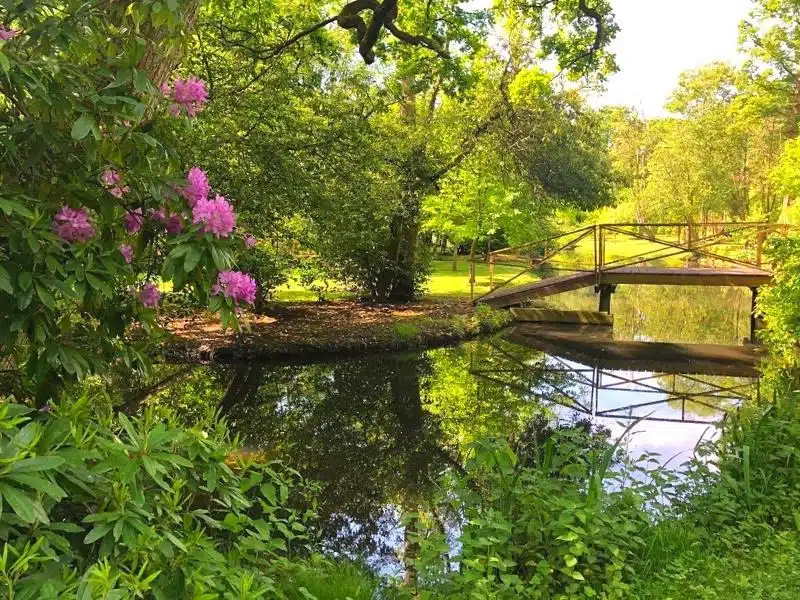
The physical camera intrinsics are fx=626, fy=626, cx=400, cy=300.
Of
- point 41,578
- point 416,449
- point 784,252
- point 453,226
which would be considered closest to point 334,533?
point 416,449

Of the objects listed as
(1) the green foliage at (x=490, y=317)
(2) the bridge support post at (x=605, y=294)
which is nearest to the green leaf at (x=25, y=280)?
(1) the green foliage at (x=490, y=317)

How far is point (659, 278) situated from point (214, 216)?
45.3ft

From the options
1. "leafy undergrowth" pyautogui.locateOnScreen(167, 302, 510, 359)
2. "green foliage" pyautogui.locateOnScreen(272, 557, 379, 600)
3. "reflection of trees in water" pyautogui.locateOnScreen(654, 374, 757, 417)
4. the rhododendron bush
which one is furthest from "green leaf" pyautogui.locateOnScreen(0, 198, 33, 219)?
"leafy undergrowth" pyautogui.locateOnScreen(167, 302, 510, 359)

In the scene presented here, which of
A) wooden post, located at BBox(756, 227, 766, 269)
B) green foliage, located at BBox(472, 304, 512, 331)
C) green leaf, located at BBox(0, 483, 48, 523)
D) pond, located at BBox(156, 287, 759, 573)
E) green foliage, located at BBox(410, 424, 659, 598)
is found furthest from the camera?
green foliage, located at BBox(472, 304, 512, 331)

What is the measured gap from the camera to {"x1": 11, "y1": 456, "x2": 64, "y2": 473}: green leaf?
136 centimetres

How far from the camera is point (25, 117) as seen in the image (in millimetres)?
2016

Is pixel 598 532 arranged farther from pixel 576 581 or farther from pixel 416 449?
pixel 416 449

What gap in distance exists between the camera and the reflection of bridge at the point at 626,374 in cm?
920

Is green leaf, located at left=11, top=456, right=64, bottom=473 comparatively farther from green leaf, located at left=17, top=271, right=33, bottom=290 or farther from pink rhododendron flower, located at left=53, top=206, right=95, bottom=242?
pink rhododendron flower, located at left=53, top=206, right=95, bottom=242

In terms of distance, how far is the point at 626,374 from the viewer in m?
11.4

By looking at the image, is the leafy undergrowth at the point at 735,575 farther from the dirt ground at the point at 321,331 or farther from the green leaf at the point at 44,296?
the dirt ground at the point at 321,331

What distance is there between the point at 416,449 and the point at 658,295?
21.7 metres

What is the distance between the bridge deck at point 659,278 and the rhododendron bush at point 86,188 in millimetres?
13055

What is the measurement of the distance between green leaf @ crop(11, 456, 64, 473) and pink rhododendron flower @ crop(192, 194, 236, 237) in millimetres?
825
